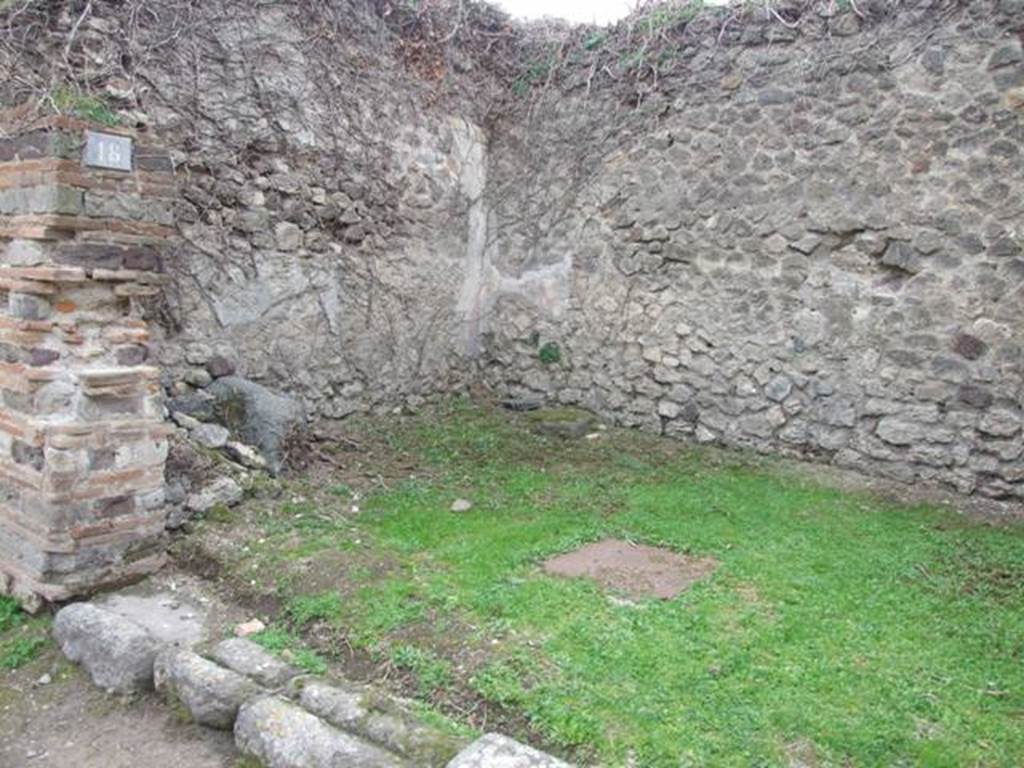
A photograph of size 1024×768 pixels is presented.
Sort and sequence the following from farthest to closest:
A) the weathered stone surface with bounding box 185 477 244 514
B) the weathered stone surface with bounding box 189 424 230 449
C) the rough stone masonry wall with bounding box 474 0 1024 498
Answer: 1. the rough stone masonry wall with bounding box 474 0 1024 498
2. the weathered stone surface with bounding box 189 424 230 449
3. the weathered stone surface with bounding box 185 477 244 514

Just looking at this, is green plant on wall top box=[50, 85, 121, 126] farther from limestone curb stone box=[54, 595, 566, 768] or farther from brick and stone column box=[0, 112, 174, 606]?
limestone curb stone box=[54, 595, 566, 768]

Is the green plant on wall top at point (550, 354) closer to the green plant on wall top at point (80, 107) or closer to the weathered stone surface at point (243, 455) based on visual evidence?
the weathered stone surface at point (243, 455)

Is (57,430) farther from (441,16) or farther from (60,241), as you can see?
(441,16)

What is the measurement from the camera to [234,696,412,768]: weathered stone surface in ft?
9.10

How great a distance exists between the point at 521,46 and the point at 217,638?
608 cm

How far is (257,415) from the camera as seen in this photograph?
5.64 metres

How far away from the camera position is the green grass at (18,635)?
3.72 metres

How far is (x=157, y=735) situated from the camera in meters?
3.21

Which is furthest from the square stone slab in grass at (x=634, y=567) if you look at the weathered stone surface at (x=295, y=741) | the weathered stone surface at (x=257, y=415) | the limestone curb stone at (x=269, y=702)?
the weathered stone surface at (x=257, y=415)

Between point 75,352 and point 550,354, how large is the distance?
4407 mm

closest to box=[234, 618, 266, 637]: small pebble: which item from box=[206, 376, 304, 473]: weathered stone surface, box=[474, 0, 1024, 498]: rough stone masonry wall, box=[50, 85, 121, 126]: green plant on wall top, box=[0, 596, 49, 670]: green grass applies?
box=[0, 596, 49, 670]: green grass

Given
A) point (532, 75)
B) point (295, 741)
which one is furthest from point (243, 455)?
point (532, 75)

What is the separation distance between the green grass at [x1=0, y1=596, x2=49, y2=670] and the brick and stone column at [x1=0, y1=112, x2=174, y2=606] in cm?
8

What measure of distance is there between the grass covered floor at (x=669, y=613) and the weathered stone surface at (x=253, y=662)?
13 centimetres
